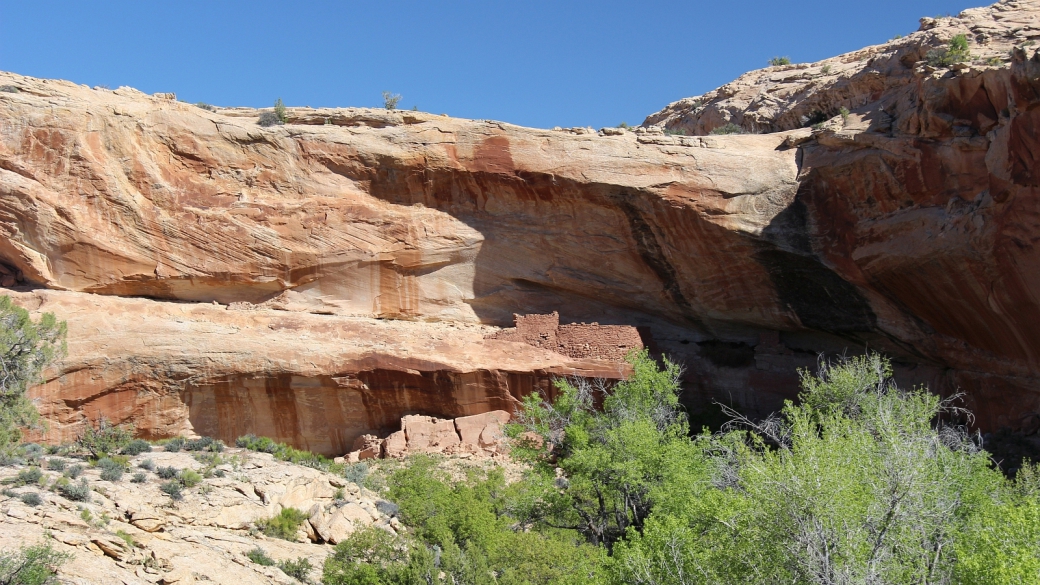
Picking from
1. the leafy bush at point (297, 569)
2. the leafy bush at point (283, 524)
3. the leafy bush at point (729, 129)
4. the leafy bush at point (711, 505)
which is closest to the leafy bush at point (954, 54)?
the leafy bush at point (711, 505)

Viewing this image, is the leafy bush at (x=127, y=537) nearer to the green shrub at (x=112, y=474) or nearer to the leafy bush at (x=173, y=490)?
the leafy bush at (x=173, y=490)

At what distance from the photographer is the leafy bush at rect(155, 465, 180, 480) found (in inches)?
680

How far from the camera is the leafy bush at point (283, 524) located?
54.8 ft

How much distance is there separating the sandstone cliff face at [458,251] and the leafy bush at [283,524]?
5.42m

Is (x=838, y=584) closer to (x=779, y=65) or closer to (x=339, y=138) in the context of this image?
(x=339, y=138)

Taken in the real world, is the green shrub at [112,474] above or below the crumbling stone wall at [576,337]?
below

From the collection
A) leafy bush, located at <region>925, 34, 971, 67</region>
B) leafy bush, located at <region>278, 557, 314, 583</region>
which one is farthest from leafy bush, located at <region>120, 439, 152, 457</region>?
leafy bush, located at <region>925, 34, 971, 67</region>

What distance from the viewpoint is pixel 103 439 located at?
2002cm

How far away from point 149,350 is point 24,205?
13.5 feet

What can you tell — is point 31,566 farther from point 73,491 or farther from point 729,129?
point 729,129

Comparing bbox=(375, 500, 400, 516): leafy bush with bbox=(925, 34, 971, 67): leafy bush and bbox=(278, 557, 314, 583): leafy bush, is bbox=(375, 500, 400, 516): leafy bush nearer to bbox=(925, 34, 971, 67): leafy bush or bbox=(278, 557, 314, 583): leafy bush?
bbox=(278, 557, 314, 583): leafy bush

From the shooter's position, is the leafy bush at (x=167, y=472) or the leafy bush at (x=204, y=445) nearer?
the leafy bush at (x=167, y=472)

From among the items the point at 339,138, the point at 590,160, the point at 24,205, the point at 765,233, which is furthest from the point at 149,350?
the point at 765,233

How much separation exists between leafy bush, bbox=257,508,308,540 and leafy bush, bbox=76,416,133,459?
381cm
